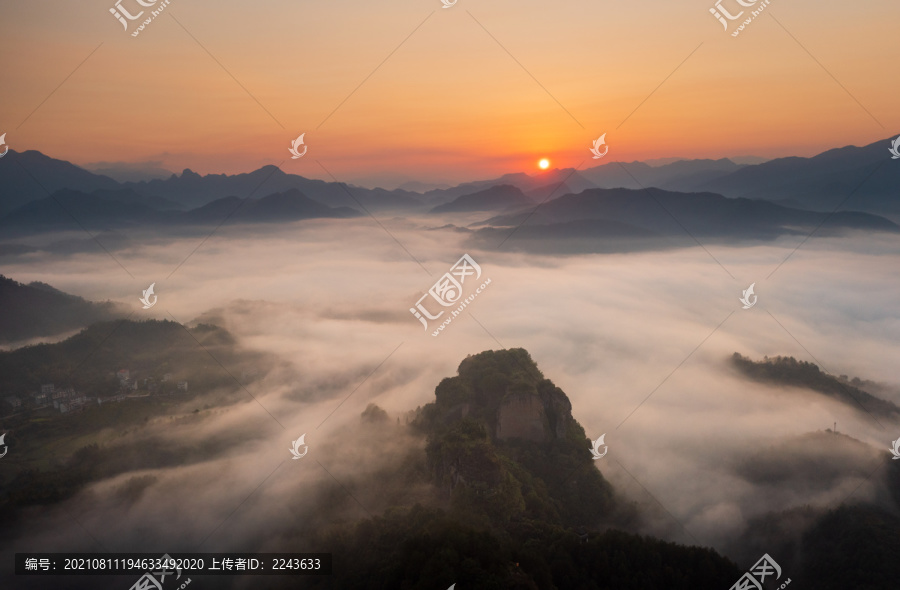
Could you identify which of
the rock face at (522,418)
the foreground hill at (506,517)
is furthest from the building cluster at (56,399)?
the rock face at (522,418)

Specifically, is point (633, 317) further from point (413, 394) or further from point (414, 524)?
point (414, 524)

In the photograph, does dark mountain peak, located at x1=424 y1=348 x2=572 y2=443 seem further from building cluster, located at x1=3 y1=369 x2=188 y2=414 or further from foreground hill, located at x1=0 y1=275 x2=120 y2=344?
foreground hill, located at x1=0 y1=275 x2=120 y2=344

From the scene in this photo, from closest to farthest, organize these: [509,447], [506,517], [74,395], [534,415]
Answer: [506,517], [534,415], [509,447], [74,395]

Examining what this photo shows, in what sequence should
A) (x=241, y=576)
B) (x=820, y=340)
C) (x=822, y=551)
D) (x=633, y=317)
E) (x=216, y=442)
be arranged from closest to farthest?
1. (x=241, y=576)
2. (x=822, y=551)
3. (x=216, y=442)
4. (x=820, y=340)
5. (x=633, y=317)

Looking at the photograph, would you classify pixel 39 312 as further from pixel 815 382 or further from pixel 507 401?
pixel 815 382

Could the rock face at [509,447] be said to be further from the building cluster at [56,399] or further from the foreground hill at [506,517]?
the building cluster at [56,399]

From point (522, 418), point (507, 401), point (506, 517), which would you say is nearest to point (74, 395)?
point (507, 401)

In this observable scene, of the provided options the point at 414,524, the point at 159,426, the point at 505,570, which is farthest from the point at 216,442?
the point at 505,570

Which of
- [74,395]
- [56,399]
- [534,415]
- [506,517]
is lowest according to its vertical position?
[506,517]

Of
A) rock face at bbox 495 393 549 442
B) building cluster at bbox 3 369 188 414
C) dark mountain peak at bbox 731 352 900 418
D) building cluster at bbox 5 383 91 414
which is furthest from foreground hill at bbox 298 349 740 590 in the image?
building cluster at bbox 5 383 91 414
